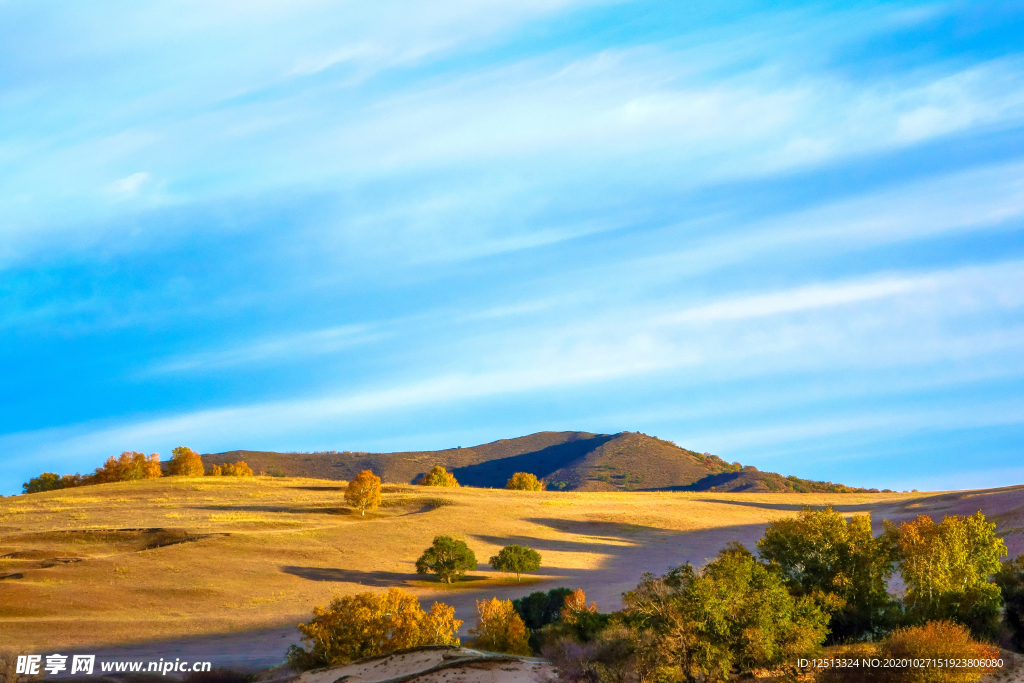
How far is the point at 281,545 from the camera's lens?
50.5 metres

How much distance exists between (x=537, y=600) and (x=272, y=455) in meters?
156

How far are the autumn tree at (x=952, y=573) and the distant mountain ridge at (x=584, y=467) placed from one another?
118026 millimetres

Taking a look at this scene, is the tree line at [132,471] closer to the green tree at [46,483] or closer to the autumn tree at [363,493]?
the green tree at [46,483]

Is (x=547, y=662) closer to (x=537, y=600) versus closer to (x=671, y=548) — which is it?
(x=537, y=600)

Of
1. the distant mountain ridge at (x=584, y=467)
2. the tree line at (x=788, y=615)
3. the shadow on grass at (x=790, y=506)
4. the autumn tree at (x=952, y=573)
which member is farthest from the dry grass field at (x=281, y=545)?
the distant mountain ridge at (x=584, y=467)

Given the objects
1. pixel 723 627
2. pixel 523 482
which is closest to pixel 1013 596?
pixel 723 627

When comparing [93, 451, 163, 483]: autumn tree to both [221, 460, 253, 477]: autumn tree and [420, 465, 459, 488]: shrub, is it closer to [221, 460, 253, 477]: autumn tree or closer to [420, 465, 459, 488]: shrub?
[221, 460, 253, 477]: autumn tree

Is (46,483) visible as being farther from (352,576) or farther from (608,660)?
(608,660)

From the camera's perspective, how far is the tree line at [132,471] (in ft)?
318

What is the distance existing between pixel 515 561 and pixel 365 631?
2247 centimetres

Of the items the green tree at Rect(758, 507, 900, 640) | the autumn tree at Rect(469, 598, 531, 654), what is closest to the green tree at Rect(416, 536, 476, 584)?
the autumn tree at Rect(469, 598, 531, 654)

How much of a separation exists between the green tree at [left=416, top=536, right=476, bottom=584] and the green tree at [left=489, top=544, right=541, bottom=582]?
6.31ft

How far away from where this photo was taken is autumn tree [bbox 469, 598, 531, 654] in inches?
1038

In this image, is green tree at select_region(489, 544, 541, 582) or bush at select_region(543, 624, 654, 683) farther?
green tree at select_region(489, 544, 541, 582)
